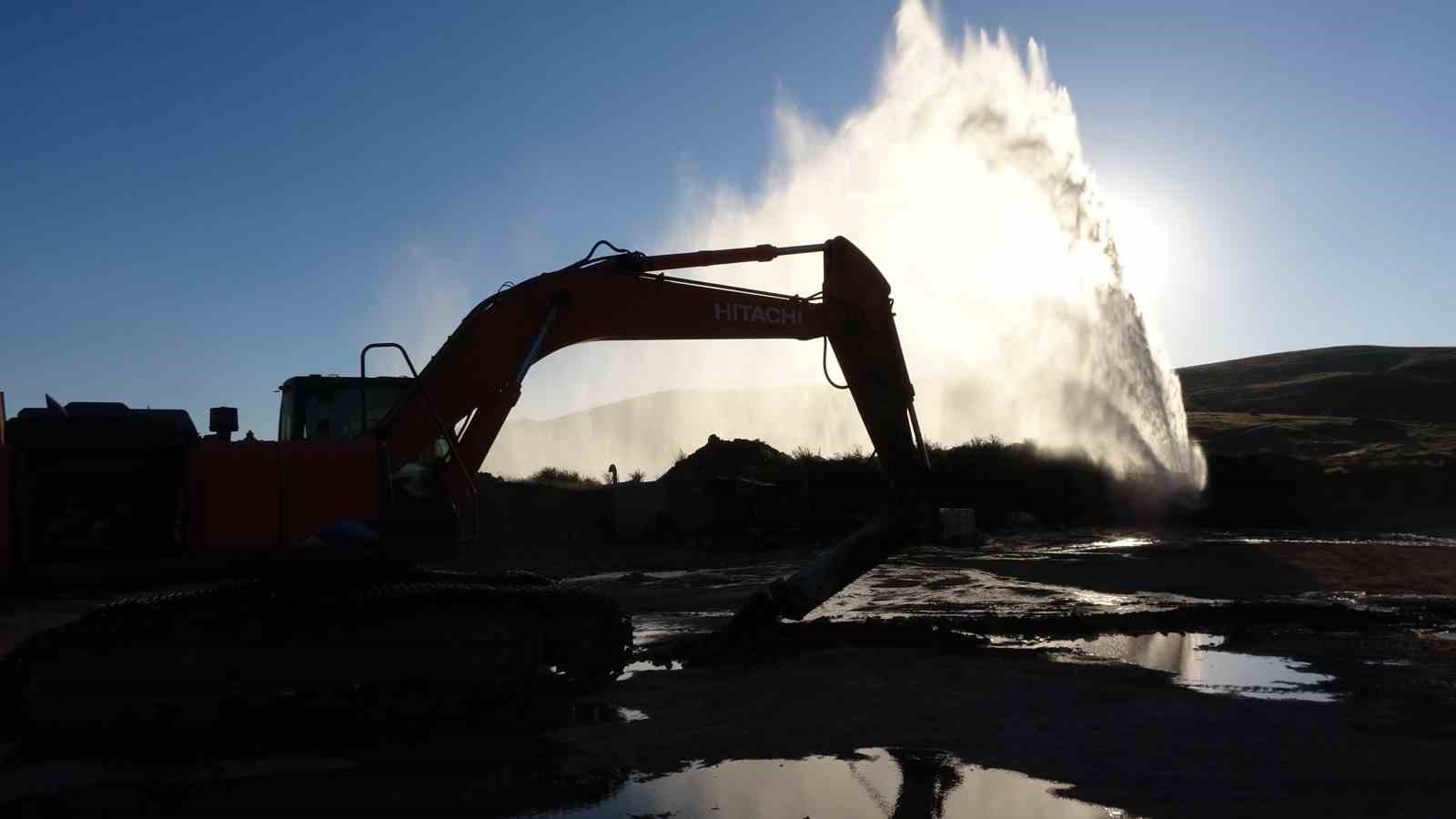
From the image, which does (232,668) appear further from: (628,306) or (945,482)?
(945,482)

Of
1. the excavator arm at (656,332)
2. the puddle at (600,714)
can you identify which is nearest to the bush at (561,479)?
the excavator arm at (656,332)

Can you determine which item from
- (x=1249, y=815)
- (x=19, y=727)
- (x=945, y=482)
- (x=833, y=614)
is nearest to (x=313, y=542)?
(x=19, y=727)

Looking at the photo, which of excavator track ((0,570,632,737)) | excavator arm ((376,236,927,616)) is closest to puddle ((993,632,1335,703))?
excavator arm ((376,236,927,616))

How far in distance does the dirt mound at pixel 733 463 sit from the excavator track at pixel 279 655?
20287 millimetres

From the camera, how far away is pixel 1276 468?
3069 centimetres

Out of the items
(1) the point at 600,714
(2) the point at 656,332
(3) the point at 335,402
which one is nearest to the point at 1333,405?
(2) the point at 656,332

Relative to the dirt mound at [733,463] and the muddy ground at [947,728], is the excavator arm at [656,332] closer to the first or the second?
the muddy ground at [947,728]

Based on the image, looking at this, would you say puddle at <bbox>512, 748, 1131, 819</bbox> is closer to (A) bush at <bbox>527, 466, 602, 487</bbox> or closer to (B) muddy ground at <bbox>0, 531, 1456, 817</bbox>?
(B) muddy ground at <bbox>0, 531, 1456, 817</bbox>

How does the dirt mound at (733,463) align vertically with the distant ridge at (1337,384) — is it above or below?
below

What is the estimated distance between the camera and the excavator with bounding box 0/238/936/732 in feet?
26.2

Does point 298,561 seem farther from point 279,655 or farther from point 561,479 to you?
point 561,479

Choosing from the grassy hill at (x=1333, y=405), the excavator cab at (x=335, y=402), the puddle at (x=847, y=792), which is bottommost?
the puddle at (x=847, y=792)

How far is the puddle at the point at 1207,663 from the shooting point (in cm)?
900

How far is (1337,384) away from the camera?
7531 centimetres
